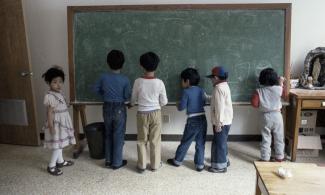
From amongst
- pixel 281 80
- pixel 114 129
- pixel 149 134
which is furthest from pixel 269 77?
pixel 114 129

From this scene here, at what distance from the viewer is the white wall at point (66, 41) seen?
3.86m

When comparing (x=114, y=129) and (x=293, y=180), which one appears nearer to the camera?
(x=293, y=180)

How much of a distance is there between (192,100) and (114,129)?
87 cm

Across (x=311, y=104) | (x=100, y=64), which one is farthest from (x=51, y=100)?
(x=311, y=104)

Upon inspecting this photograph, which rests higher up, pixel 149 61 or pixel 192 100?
pixel 149 61

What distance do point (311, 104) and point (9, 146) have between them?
3.64 metres

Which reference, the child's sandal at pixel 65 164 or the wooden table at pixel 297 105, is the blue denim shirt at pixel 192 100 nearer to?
the wooden table at pixel 297 105

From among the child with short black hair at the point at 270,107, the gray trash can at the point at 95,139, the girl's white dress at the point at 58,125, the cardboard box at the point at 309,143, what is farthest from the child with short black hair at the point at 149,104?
the cardboard box at the point at 309,143

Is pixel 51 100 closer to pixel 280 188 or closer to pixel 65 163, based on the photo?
pixel 65 163

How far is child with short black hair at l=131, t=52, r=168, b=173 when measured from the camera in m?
3.14

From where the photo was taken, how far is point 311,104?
11.2 ft

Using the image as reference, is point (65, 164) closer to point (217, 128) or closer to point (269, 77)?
point (217, 128)

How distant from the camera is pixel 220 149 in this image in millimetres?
3293

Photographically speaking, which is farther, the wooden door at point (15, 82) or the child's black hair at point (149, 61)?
the wooden door at point (15, 82)
